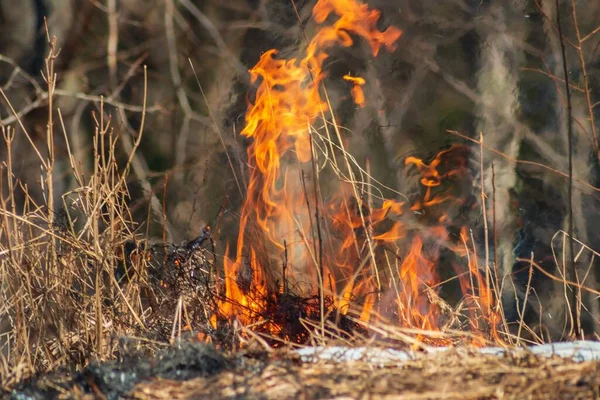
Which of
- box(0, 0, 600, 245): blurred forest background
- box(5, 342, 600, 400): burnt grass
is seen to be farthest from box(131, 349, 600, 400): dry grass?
box(0, 0, 600, 245): blurred forest background

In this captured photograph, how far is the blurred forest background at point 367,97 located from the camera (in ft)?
15.4

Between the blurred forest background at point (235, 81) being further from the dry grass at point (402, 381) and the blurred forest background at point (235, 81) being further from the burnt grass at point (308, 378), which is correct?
the dry grass at point (402, 381)

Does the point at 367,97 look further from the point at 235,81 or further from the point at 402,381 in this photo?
the point at 402,381

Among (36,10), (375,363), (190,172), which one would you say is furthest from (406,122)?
(375,363)

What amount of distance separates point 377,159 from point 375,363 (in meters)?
2.89

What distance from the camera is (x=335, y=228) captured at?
14.8ft

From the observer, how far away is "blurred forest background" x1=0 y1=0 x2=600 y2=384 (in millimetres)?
4707

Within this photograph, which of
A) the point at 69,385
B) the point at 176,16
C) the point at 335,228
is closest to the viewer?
the point at 69,385

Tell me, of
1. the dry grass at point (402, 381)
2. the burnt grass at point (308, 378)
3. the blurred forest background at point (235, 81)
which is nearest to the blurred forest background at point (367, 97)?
the blurred forest background at point (235, 81)

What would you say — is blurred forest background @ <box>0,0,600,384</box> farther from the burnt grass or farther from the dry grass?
A: the dry grass

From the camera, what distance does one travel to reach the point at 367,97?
4844 mm

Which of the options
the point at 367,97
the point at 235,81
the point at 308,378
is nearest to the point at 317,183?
the point at 367,97

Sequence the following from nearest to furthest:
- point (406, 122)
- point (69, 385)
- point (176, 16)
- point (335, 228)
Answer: point (69, 385)
point (335, 228)
point (406, 122)
point (176, 16)

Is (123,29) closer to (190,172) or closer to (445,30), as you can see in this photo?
(190,172)
